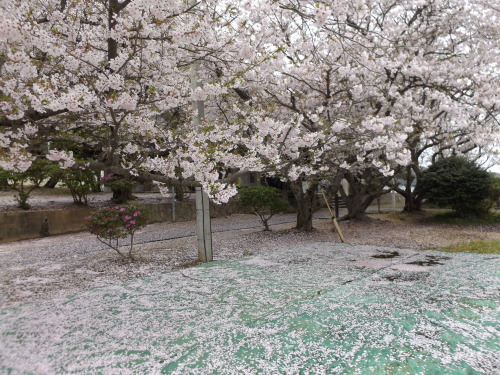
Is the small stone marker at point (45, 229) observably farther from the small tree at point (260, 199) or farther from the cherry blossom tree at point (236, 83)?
the small tree at point (260, 199)

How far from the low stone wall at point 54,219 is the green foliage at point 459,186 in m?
8.66

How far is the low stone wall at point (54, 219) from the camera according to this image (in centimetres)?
922

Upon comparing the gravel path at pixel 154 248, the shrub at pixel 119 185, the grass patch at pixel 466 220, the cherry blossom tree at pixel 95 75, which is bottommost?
the gravel path at pixel 154 248

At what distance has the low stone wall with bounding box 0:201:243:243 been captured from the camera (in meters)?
9.22

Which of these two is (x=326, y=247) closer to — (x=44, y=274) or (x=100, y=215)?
(x=100, y=215)

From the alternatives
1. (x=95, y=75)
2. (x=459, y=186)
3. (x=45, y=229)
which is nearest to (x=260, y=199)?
(x=45, y=229)

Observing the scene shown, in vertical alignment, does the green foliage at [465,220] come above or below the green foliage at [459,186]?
below

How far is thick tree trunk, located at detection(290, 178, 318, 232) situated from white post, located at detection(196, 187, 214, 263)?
165 inches

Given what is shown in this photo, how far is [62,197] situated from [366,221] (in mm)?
10902

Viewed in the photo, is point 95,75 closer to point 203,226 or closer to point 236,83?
point 236,83

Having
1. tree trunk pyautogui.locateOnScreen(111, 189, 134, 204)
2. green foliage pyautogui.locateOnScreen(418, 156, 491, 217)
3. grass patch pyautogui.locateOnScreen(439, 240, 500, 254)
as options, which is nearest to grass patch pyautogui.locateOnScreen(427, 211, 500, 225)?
green foliage pyautogui.locateOnScreen(418, 156, 491, 217)

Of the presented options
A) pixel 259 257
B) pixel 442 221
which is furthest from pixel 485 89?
pixel 259 257

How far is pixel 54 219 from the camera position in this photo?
1024 centimetres

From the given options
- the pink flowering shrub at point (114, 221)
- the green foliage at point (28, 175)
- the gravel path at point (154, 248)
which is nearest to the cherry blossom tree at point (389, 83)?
the gravel path at point (154, 248)
